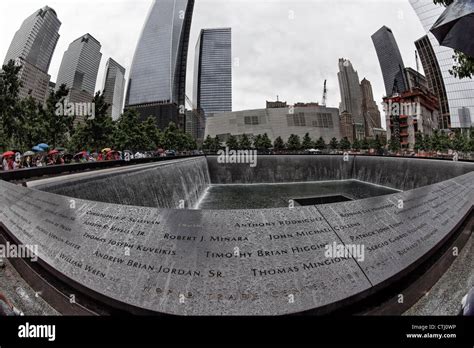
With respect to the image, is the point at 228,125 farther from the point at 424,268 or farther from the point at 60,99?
the point at 424,268

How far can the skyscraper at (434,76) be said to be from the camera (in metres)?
88.8

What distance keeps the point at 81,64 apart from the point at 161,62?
187 feet

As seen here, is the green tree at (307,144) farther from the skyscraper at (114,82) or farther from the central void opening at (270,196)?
the skyscraper at (114,82)

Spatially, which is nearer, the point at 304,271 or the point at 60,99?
the point at 304,271

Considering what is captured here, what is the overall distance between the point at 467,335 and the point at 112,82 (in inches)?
7840

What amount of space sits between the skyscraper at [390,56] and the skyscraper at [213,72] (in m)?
91.9

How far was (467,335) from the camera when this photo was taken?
92.1 inches

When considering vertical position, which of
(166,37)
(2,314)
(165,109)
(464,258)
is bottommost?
(464,258)

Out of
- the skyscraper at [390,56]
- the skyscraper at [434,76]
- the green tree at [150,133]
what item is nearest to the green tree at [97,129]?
the green tree at [150,133]

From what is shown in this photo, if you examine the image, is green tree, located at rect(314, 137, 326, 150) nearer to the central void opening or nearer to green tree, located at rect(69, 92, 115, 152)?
the central void opening

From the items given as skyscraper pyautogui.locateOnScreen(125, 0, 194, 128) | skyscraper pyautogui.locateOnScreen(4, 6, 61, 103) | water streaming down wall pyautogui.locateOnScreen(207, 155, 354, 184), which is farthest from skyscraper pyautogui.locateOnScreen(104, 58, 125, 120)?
water streaming down wall pyautogui.locateOnScreen(207, 155, 354, 184)

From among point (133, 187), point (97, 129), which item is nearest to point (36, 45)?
point (97, 129)

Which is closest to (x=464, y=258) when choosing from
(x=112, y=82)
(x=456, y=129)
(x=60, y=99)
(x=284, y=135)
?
(x=60, y=99)

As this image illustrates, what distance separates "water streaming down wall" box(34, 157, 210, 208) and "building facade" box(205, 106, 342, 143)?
68.2 metres
